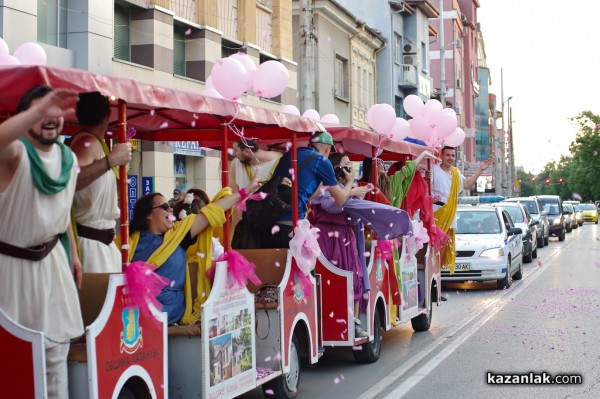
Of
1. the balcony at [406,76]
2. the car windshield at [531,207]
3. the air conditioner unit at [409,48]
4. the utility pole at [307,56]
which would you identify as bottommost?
the car windshield at [531,207]

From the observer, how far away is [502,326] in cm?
1452

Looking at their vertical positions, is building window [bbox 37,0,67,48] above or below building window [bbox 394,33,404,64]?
below

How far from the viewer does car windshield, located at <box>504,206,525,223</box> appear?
29.9 meters

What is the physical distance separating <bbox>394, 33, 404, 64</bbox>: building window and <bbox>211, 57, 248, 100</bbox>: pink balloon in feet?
151

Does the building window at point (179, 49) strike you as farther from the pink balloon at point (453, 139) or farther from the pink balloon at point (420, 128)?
the pink balloon at point (420, 128)

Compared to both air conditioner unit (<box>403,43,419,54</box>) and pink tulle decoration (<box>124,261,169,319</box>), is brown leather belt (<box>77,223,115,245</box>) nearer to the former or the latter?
pink tulle decoration (<box>124,261,169,319</box>)

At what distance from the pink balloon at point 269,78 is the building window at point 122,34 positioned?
11.7 m

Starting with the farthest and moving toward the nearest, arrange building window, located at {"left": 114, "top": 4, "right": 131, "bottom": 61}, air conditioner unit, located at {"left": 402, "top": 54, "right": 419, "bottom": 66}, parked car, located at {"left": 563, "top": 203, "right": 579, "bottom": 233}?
parked car, located at {"left": 563, "top": 203, "right": 579, "bottom": 233} < air conditioner unit, located at {"left": 402, "top": 54, "right": 419, "bottom": 66} < building window, located at {"left": 114, "top": 4, "right": 131, "bottom": 61}

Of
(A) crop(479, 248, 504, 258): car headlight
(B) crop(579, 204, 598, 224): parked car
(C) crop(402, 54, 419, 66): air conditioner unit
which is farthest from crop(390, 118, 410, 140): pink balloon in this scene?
(B) crop(579, 204, 598, 224): parked car

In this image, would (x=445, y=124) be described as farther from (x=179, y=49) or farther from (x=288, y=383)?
(x=179, y=49)

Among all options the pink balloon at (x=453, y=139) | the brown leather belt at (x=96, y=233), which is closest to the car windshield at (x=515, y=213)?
the pink balloon at (x=453, y=139)

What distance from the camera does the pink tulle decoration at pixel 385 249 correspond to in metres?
11.8

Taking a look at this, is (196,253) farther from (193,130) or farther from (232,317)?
(193,130)

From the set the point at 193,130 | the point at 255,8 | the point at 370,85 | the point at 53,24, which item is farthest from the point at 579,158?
the point at 193,130
